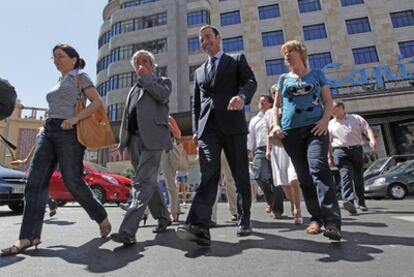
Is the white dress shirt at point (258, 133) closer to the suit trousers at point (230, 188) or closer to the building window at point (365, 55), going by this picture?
the suit trousers at point (230, 188)

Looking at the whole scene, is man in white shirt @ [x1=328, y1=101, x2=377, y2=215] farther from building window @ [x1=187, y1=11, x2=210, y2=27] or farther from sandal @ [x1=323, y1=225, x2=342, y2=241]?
building window @ [x1=187, y1=11, x2=210, y2=27]

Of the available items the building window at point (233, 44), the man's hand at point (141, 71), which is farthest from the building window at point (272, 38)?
the man's hand at point (141, 71)

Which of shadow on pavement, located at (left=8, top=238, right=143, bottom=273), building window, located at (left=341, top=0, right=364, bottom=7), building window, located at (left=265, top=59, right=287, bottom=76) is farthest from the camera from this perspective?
building window, located at (left=341, top=0, right=364, bottom=7)

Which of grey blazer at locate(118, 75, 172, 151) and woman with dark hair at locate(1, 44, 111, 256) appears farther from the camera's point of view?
grey blazer at locate(118, 75, 172, 151)

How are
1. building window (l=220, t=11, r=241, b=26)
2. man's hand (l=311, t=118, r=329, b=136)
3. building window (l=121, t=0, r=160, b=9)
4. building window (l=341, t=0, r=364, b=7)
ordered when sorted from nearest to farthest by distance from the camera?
man's hand (l=311, t=118, r=329, b=136), building window (l=341, t=0, r=364, b=7), building window (l=220, t=11, r=241, b=26), building window (l=121, t=0, r=160, b=9)

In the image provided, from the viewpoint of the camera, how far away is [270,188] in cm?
493

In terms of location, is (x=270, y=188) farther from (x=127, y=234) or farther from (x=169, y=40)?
(x=169, y=40)

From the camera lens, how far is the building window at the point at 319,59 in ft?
87.7

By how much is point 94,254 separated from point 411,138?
75.0 feet

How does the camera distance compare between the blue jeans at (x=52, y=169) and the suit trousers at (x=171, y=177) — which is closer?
the blue jeans at (x=52, y=169)

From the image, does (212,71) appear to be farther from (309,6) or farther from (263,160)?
(309,6)

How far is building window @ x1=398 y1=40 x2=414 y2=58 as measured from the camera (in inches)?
1003

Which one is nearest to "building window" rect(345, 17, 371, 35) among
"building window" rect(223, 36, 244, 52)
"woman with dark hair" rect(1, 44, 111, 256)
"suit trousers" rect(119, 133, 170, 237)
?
"building window" rect(223, 36, 244, 52)

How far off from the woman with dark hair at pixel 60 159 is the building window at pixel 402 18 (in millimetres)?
30631
